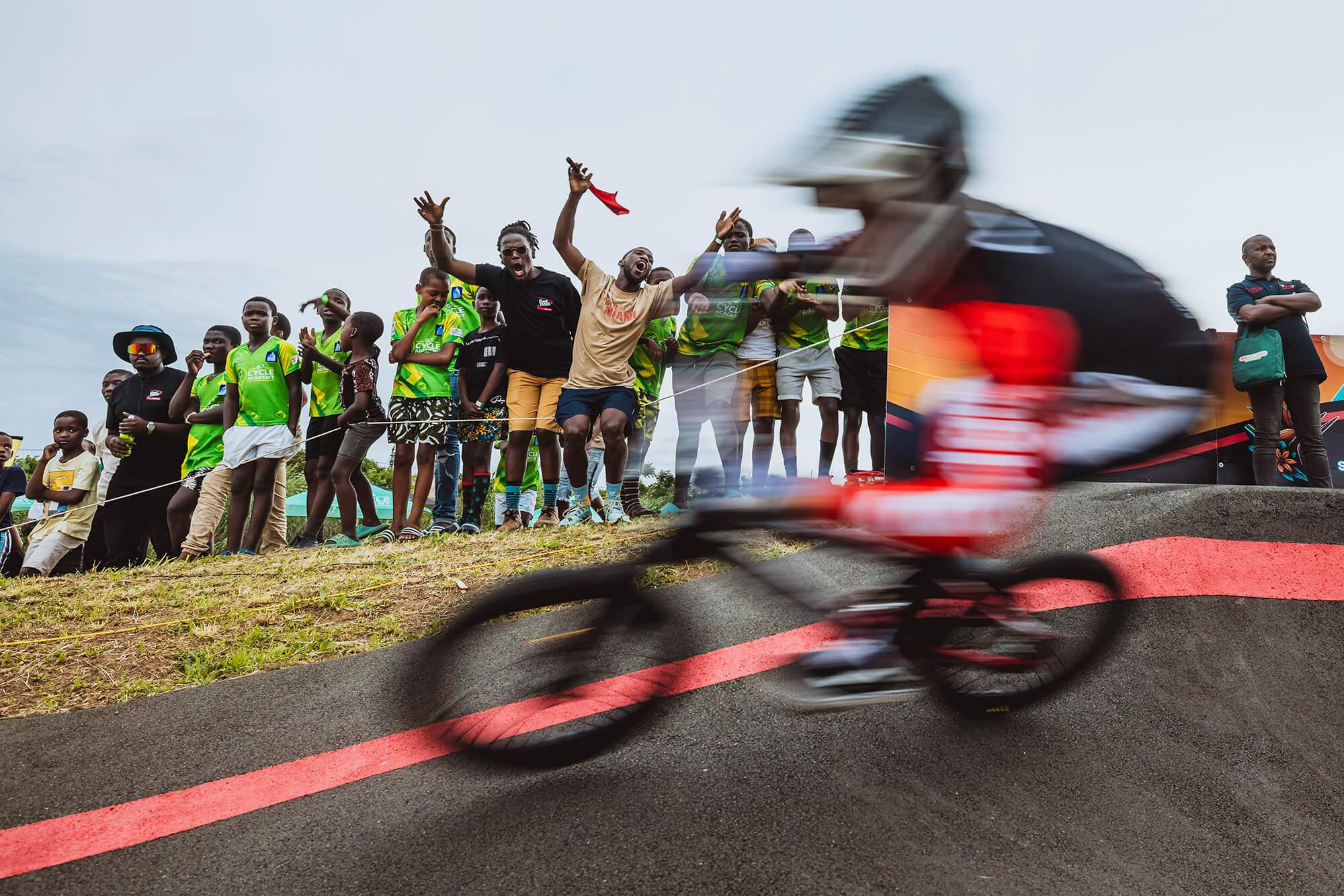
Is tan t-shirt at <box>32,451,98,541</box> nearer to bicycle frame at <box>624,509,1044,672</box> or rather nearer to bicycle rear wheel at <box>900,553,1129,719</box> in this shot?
bicycle frame at <box>624,509,1044,672</box>

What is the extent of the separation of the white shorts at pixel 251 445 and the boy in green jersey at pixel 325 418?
23cm

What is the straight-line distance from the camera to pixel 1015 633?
2.55 m

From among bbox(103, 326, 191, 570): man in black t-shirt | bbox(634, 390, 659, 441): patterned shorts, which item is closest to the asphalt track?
bbox(634, 390, 659, 441): patterned shorts

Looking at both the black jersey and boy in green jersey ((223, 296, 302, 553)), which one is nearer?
the black jersey

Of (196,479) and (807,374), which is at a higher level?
(807,374)

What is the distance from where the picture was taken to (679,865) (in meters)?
2.04

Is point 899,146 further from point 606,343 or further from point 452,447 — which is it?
point 452,447

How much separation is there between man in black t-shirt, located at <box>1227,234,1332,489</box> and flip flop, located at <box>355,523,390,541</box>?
6977 millimetres

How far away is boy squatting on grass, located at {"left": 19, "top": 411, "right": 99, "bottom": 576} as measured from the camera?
7125 mm

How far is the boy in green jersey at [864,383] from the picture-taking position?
6543 mm

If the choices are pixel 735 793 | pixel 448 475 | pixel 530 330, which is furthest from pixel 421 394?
pixel 735 793

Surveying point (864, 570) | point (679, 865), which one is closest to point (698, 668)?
point (679, 865)

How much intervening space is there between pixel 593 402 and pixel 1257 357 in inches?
192

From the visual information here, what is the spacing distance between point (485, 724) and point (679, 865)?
0.67 meters
